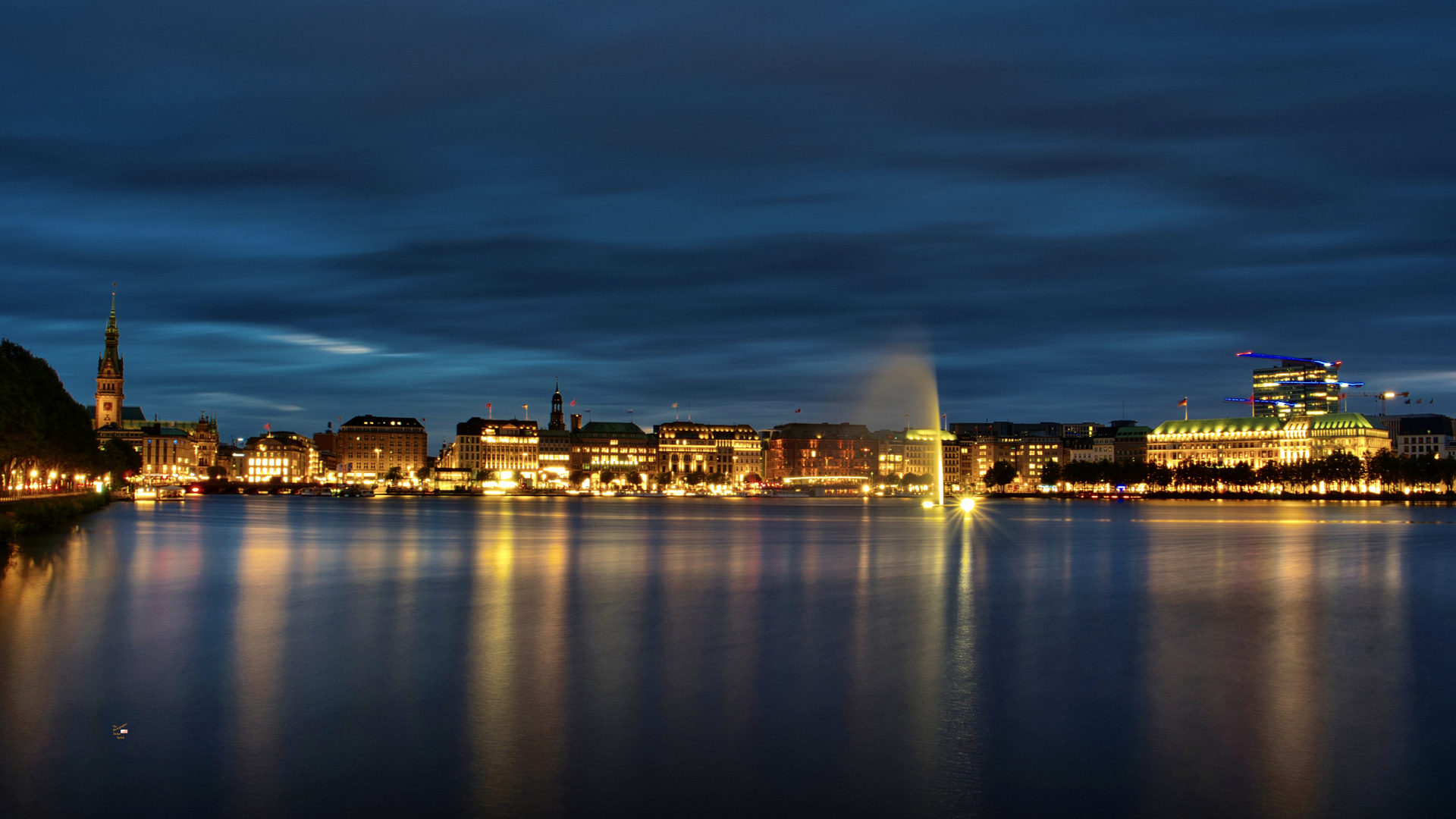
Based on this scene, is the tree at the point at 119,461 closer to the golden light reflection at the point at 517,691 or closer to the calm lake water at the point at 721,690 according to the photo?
the calm lake water at the point at 721,690

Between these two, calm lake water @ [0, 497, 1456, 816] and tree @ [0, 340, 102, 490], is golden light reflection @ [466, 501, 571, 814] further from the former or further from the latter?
tree @ [0, 340, 102, 490]

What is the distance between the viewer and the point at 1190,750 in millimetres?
17156

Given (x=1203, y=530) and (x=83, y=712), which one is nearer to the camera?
(x=83, y=712)

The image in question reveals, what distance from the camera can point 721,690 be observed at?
21688mm

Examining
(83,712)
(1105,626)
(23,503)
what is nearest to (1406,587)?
(1105,626)

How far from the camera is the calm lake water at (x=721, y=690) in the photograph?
1484 centimetres

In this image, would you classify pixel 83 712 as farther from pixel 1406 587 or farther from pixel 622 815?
pixel 1406 587

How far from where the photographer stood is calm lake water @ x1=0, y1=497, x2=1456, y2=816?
1484cm

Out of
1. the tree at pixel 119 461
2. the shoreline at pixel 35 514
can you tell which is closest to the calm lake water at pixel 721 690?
the shoreline at pixel 35 514

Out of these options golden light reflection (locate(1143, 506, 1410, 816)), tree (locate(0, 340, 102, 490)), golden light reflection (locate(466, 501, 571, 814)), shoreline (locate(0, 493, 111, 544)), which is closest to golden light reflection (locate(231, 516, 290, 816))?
golden light reflection (locate(466, 501, 571, 814))

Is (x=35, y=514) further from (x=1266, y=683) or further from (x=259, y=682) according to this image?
(x=1266, y=683)

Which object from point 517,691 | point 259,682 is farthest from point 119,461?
point 517,691

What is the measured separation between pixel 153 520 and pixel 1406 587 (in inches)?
3336

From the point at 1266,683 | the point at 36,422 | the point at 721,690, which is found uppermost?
the point at 36,422
